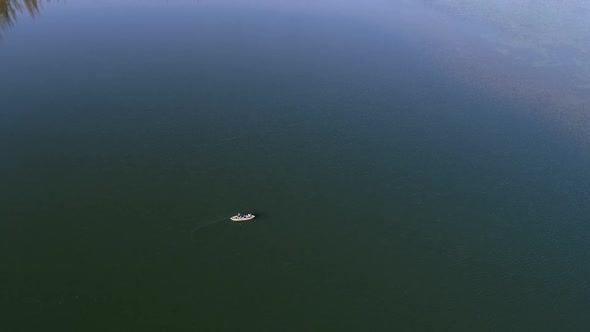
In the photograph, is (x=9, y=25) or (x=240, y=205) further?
(x=9, y=25)

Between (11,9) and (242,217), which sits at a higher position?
(11,9)

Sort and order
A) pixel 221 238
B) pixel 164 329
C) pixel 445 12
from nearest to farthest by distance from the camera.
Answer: pixel 164 329
pixel 221 238
pixel 445 12


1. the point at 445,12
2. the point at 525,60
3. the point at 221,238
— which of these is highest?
the point at 445,12

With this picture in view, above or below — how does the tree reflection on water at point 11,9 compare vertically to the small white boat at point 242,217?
above

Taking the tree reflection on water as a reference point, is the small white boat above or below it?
below

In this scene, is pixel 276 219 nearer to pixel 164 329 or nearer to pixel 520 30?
pixel 164 329

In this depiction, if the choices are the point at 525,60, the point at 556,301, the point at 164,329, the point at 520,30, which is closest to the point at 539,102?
the point at 525,60

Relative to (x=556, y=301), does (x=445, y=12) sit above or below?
above

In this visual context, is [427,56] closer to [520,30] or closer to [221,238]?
[520,30]

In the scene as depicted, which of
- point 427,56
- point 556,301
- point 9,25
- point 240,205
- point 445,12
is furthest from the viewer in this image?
point 445,12
